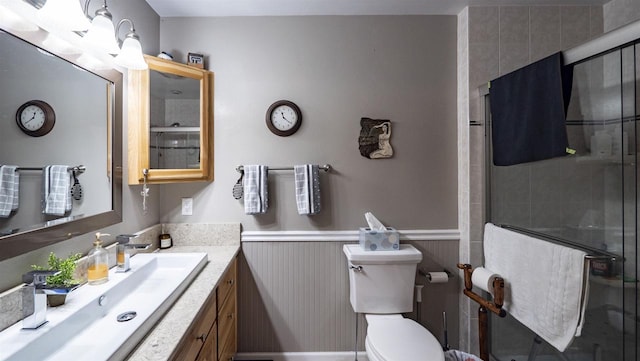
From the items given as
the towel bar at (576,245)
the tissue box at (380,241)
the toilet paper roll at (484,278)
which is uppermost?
the towel bar at (576,245)

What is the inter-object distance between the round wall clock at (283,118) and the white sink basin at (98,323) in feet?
3.35

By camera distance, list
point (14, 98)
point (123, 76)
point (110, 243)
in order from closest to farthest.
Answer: point (14, 98) → point (110, 243) → point (123, 76)

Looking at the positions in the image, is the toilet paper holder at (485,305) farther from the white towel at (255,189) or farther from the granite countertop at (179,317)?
the granite countertop at (179,317)

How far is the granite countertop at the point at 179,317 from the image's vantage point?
827 millimetres

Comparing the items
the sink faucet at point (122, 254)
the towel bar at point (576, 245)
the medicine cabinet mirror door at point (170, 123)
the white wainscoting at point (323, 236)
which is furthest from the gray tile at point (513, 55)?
the sink faucet at point (122, 254)

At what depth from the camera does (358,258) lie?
1767mm

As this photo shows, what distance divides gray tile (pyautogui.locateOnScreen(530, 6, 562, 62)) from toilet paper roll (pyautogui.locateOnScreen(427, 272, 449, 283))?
1585 millimetres

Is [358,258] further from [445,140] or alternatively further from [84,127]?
[84,127]

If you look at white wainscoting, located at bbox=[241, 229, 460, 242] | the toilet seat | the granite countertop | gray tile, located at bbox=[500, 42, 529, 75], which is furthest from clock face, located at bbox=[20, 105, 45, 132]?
Answer: gray tile, located at bbox=[500, 42, 529, 75]

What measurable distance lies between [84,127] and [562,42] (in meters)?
2.84

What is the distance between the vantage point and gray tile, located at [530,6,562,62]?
6.21ft

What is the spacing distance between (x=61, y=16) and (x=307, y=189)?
4.48 feet

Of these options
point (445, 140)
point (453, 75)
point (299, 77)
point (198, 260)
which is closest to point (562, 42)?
point (453, 75)

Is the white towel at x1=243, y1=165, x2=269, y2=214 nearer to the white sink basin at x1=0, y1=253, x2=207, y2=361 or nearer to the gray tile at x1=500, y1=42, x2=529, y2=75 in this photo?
the white sink basin at x1=0, y1=253, x2=207, y2=361
